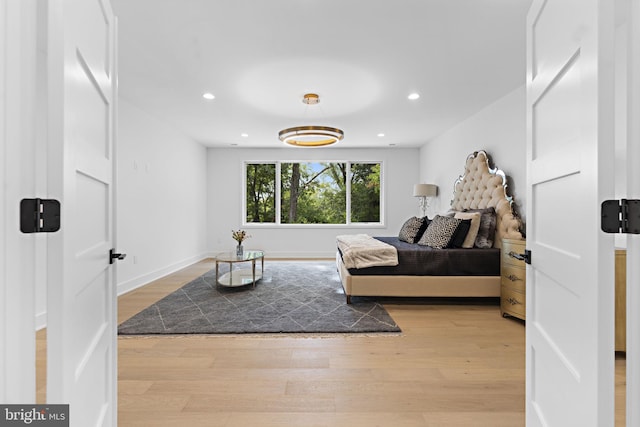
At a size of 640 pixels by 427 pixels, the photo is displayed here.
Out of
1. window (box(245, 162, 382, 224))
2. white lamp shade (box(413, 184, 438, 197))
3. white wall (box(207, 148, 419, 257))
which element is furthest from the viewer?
window (box(245, 162, 382, 224))

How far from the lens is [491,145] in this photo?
3.99 m

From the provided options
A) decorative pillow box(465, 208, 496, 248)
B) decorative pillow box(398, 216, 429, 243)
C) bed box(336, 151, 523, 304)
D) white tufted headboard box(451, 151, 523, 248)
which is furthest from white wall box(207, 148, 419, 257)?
bed box(336, 151, 523, 304)

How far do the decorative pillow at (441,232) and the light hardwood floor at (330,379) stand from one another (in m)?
0.98

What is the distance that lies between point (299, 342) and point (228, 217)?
184 inches

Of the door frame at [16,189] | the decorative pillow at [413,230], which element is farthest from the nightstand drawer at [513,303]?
the door frame at [16,189]

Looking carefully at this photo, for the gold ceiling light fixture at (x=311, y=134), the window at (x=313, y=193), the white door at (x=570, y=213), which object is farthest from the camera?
the window at (x=313, y=193)

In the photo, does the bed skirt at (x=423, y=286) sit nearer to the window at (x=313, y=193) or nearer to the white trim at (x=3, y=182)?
the white trim at (x=3, y=182)

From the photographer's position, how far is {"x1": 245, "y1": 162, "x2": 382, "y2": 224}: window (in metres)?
6.85

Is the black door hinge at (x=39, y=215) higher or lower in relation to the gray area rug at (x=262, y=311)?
higher

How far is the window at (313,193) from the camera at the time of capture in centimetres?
685

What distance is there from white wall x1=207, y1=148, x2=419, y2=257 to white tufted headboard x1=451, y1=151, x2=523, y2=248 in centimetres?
196

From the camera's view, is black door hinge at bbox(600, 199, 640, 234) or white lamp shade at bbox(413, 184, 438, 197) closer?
black door hinge at bbox(600, 199, 640, 234)

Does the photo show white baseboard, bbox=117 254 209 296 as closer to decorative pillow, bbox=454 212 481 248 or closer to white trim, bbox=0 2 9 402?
white trim, bbox=0 2 9 402

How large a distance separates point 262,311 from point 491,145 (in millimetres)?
3441
